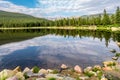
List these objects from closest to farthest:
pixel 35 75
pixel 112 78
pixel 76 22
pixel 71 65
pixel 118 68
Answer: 1. pixel 112 78
2. pixel 35 75
3. pixel 118 68
4. pixel 71 65
5. pixel 76 22

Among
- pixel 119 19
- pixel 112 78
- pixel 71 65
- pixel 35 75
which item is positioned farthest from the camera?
pixel 119 19

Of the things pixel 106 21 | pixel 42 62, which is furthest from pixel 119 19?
pixel 42 62

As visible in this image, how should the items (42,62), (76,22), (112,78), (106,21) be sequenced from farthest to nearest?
(76,22)
(106,21)
(42,62)
(112,78)

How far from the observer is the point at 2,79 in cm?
2170

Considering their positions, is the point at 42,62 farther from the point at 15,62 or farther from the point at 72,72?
the point at 72,72

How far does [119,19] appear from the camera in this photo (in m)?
140

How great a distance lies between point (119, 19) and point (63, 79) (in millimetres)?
123756

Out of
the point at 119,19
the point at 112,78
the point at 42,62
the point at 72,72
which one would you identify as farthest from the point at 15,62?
the point at 119,19

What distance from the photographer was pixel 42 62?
36562 mm

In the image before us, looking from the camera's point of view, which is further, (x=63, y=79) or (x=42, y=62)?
(x=42, y=62)

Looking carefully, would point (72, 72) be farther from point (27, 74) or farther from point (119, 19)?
point (119, 19)

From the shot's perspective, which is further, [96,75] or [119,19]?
[119,19]

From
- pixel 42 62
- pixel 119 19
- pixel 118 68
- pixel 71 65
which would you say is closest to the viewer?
pixel 118 68

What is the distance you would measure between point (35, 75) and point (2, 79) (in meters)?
3.86
